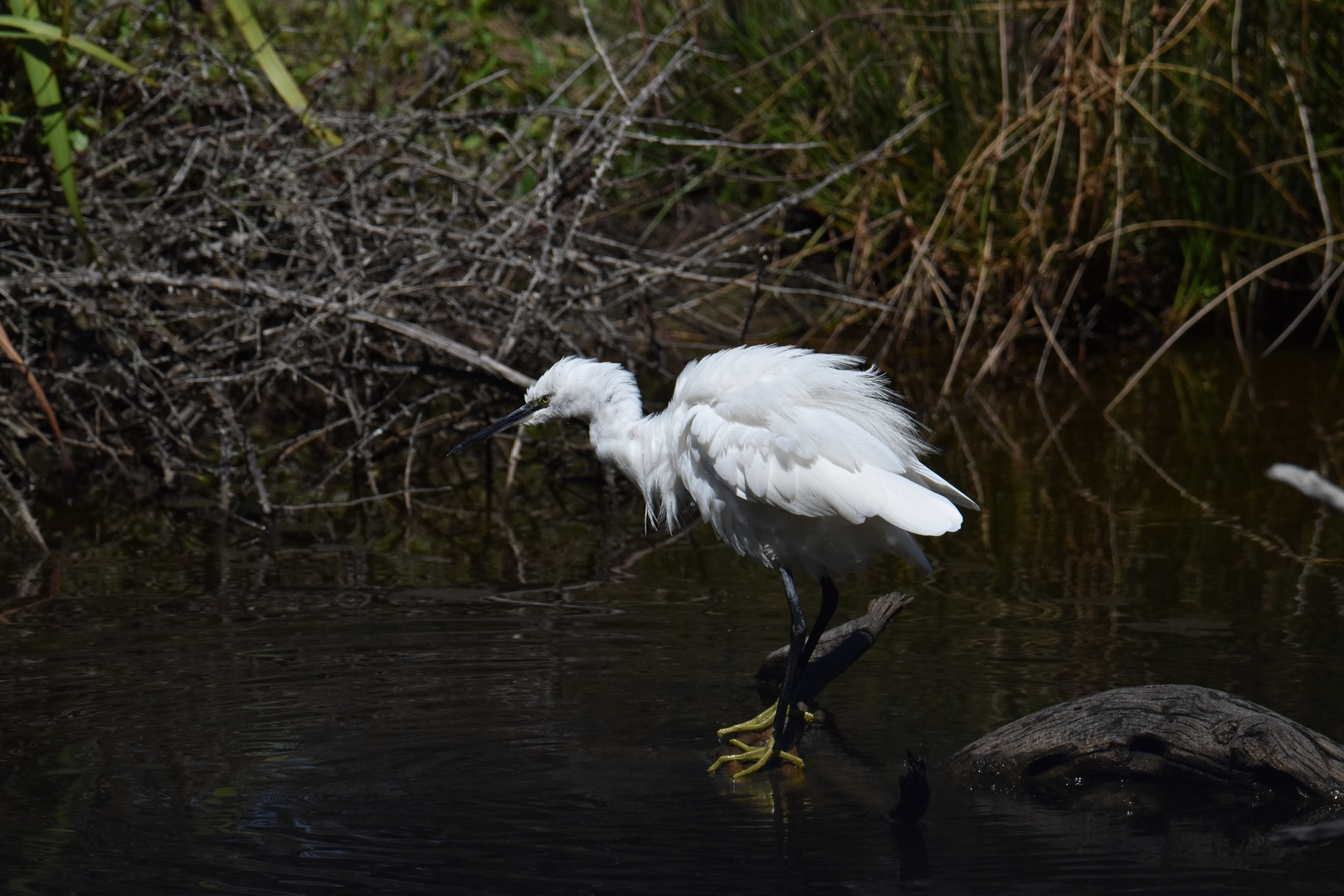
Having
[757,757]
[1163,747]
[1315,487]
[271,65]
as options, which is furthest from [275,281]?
[1315,487]

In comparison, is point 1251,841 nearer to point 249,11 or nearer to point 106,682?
point 106,682

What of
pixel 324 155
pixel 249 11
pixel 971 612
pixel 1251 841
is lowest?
pixel 1251 841

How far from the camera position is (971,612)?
4.20 metres

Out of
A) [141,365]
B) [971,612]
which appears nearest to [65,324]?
[141,365]

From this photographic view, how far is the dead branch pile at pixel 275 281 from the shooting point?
17.1 ft

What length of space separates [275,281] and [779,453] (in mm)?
2696

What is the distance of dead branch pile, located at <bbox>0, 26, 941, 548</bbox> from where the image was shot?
5215mm

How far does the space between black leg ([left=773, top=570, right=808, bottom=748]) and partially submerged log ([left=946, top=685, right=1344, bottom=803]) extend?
394 millimetres

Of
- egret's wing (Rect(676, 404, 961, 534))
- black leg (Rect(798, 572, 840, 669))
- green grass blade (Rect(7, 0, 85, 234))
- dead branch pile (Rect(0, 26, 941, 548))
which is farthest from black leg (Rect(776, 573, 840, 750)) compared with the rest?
green grass blade (Rect(7, 0, 85, 234))

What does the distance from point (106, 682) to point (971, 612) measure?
2199 mm

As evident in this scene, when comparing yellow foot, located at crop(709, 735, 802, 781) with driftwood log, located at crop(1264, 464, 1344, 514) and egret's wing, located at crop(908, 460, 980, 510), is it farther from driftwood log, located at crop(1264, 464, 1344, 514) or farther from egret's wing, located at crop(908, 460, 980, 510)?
driftwood log, located at crop(1264, 464, 1344, 514)

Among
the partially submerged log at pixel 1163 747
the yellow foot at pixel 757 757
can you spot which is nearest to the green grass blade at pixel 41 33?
the yellow foot at pixel 757 757

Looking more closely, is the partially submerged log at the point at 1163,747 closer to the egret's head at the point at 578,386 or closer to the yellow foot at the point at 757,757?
the yellow foot at the point at 757,757

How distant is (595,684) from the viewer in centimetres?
367
